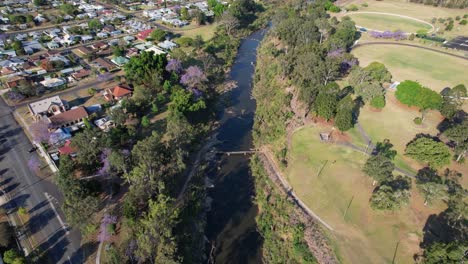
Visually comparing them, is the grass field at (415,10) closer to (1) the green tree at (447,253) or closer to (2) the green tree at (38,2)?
(1) the green tree at (447,253)

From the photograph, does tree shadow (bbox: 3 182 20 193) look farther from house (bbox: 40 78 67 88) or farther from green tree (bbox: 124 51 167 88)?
green tree (bbox: 124 51 167 88)

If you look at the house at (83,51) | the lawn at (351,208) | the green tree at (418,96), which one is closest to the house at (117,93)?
the house at (83,51)

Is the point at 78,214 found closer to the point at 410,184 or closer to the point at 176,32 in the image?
the point at 410,184

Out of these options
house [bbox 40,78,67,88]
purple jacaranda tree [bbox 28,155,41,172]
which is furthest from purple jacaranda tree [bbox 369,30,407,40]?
purple jacaranda tree [bbox 28,155,41,172]

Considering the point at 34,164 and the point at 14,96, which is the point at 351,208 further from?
the point at 14,96

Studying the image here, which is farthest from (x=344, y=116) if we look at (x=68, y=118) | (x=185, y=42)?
(x=185, y=42)

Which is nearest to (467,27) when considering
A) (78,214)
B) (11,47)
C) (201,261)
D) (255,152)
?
(255,152)

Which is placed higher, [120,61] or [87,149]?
[120,61]
